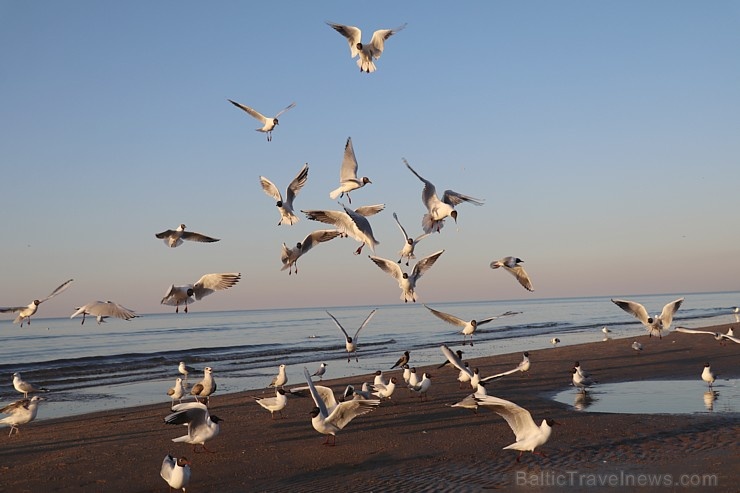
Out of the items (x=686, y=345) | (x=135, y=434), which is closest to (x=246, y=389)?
(x=135, y=434)

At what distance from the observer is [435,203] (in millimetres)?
11922

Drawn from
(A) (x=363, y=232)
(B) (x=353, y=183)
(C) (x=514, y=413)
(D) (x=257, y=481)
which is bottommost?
(D) (x=257, y=481)

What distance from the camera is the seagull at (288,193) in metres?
12.4

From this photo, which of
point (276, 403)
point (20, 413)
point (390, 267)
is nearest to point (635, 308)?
point (390, 267)

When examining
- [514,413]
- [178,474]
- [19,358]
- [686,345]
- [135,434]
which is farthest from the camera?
[19,358]

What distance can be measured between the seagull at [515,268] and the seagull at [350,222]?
2431 millimetres

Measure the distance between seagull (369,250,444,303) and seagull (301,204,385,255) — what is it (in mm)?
1120

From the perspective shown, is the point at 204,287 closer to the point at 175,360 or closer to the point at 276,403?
the point at 276,403

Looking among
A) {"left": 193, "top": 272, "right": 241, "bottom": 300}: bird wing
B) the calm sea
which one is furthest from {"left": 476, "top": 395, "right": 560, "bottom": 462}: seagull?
the calm sea

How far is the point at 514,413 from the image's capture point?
→ 9828 millimetres

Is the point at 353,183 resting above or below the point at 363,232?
above

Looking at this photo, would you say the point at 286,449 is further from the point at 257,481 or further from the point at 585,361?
the point at 585,361

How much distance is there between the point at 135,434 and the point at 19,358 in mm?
28484

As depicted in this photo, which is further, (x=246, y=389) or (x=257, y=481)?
(x=246, y=389)
